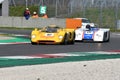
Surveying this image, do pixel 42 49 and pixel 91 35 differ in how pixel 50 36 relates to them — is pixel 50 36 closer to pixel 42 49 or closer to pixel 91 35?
pixel 42 49

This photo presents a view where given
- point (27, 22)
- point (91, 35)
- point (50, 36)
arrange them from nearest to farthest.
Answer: point (50, 36) < point (91, 35) < point (27, 22)

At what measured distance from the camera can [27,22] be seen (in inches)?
1668

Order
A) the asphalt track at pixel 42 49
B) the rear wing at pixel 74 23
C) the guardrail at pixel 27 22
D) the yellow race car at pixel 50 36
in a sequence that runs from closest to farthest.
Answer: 1. the asphalt track at pixel 42 49
2. the yellow race car at pixel 50 36
3. the rear wing at pixel 74 23
4. the guardrail at pixel 27 22

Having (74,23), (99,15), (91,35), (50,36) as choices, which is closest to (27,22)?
(74,23)

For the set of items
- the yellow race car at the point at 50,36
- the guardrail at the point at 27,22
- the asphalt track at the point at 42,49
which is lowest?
the guardrail at the point at 27,22

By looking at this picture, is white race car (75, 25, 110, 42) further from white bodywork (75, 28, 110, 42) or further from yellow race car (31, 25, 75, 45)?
yellow race car (31, 25, 75, 45)

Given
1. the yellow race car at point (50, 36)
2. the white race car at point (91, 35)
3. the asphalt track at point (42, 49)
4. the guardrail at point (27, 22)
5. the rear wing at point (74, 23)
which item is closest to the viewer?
the asphalt track at point (42, 49)

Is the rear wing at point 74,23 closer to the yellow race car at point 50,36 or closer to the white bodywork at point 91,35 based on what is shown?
the white bodywork at point 91,35

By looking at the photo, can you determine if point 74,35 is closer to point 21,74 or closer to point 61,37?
point 61,37

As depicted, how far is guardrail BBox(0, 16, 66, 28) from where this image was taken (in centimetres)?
4034

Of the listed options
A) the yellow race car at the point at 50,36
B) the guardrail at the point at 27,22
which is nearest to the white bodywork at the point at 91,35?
the yellow race car at the point at 50,36

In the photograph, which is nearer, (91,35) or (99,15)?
(91,35)

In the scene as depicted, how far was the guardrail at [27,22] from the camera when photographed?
40.3 metres

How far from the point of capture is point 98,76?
9938 mm
